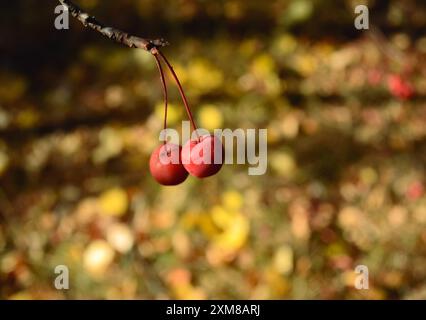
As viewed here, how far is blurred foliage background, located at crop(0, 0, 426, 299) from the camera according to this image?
2.36 meters

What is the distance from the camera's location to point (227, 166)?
2.71 m

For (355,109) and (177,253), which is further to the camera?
(355,109)

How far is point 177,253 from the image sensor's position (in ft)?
8.00

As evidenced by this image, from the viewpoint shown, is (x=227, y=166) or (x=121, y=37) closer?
(x=121, y=37)

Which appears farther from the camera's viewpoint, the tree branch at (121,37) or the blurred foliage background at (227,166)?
the blurred foliage background at (227,166)

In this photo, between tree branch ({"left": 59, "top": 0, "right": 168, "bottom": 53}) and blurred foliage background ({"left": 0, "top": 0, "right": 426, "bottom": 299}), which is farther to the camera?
blurred foliage background ({"left": 0, "top": 0, "right": 426, "bottom": 299})

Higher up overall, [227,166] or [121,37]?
[227,166]

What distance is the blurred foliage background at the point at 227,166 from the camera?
93.0 inches
